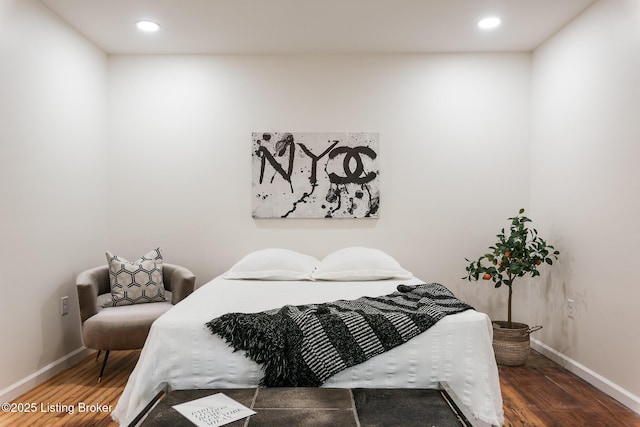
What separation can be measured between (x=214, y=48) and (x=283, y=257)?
185cm

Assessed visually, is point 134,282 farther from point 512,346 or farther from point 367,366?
point 512,346

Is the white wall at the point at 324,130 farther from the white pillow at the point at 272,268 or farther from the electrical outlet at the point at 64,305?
the electrical outlet at the point at 64,305

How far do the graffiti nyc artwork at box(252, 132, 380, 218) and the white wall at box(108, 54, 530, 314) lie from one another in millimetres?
90

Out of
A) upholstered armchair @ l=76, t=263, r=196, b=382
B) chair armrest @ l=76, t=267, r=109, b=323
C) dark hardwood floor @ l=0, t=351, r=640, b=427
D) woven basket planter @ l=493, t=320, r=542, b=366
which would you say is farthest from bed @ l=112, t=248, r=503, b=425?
woven basket planter @ l=493, t=320, r=542, b=366

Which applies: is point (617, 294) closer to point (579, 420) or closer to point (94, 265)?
point (579, 420)

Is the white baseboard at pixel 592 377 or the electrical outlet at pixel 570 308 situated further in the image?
the electrical outlet at pixel 570 308

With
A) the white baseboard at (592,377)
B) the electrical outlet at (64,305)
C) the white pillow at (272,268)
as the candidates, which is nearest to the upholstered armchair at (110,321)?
the electrical outlet at (64,305)

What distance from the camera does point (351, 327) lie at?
2.32 metres

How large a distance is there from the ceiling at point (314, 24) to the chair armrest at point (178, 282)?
181 cm

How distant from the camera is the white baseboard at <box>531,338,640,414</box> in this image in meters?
2.90

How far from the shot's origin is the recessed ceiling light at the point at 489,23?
3.61 meters

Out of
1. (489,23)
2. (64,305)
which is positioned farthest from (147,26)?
(489,23)

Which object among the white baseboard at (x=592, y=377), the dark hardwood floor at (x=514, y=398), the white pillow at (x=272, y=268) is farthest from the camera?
the white pillow at (x=272, y=268)

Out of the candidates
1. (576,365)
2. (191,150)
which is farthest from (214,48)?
(576,365)
